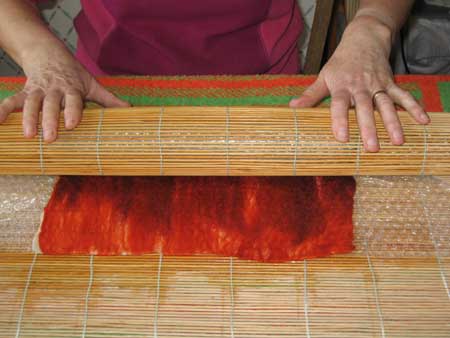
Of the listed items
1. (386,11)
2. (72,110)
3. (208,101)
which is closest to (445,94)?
(386,11)

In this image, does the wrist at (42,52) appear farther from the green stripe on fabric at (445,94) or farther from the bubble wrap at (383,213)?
the green stripe on fabric at (445,94)

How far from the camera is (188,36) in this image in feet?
3.94

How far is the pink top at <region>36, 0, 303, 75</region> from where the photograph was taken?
1143 mm

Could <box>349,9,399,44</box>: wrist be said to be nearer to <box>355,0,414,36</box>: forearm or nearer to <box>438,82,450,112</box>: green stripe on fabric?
<box>355,0,414,36</box>: forearm

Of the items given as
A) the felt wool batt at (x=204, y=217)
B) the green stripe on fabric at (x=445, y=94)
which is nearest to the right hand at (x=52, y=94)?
the felt wool batt at (x=204, y=217)

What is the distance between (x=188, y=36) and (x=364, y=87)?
1.85 feet

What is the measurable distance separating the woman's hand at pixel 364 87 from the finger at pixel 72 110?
1.50ft

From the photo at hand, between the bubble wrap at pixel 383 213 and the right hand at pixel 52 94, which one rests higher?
the right hand at pixel 52 94

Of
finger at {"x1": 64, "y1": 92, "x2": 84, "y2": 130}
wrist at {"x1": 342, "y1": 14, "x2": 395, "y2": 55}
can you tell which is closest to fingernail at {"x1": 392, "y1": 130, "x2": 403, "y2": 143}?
wrist at {"x1": 342, "y1": 14, "x2": 395, "y2": 55}

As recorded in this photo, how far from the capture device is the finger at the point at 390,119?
75 cm

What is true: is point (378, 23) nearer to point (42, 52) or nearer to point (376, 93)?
point (376, 93)

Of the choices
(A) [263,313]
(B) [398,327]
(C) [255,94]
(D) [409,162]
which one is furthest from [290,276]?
(C) [255,94]

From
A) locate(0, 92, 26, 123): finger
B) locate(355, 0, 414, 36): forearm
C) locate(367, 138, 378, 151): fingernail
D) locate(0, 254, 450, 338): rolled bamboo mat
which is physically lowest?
locate(0, 254, 450, 338): rolled bamboo mat

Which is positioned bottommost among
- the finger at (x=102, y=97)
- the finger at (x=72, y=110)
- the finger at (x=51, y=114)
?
the finger at (x=102, y=97)
